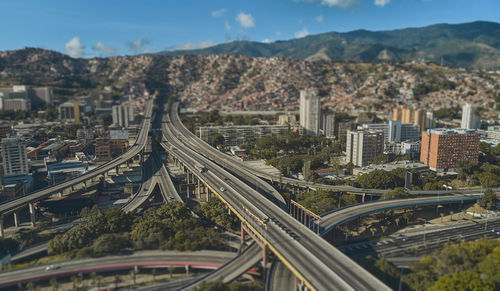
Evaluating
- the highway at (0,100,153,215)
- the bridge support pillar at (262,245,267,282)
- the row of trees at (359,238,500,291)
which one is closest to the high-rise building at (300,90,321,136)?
the highway at (0,100,153,215)

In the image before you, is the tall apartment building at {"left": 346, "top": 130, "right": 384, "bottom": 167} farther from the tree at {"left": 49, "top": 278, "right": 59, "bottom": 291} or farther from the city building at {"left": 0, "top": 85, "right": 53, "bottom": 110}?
the city building at {"left": 0, "top": 85, "right": 53, "bottom": 110}

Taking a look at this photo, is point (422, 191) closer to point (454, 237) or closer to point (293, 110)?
point (454, 237)

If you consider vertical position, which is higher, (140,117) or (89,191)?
(140,117)

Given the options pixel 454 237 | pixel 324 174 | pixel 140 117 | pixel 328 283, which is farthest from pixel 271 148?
pixel 140 117

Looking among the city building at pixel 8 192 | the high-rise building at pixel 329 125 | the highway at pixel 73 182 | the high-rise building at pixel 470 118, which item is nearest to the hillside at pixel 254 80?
the high-rise building at pixel 470 118

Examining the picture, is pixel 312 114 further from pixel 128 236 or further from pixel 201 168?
pixel 128 236

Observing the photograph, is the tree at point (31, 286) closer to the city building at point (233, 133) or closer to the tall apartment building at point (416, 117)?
the city building at point (233, 133)
